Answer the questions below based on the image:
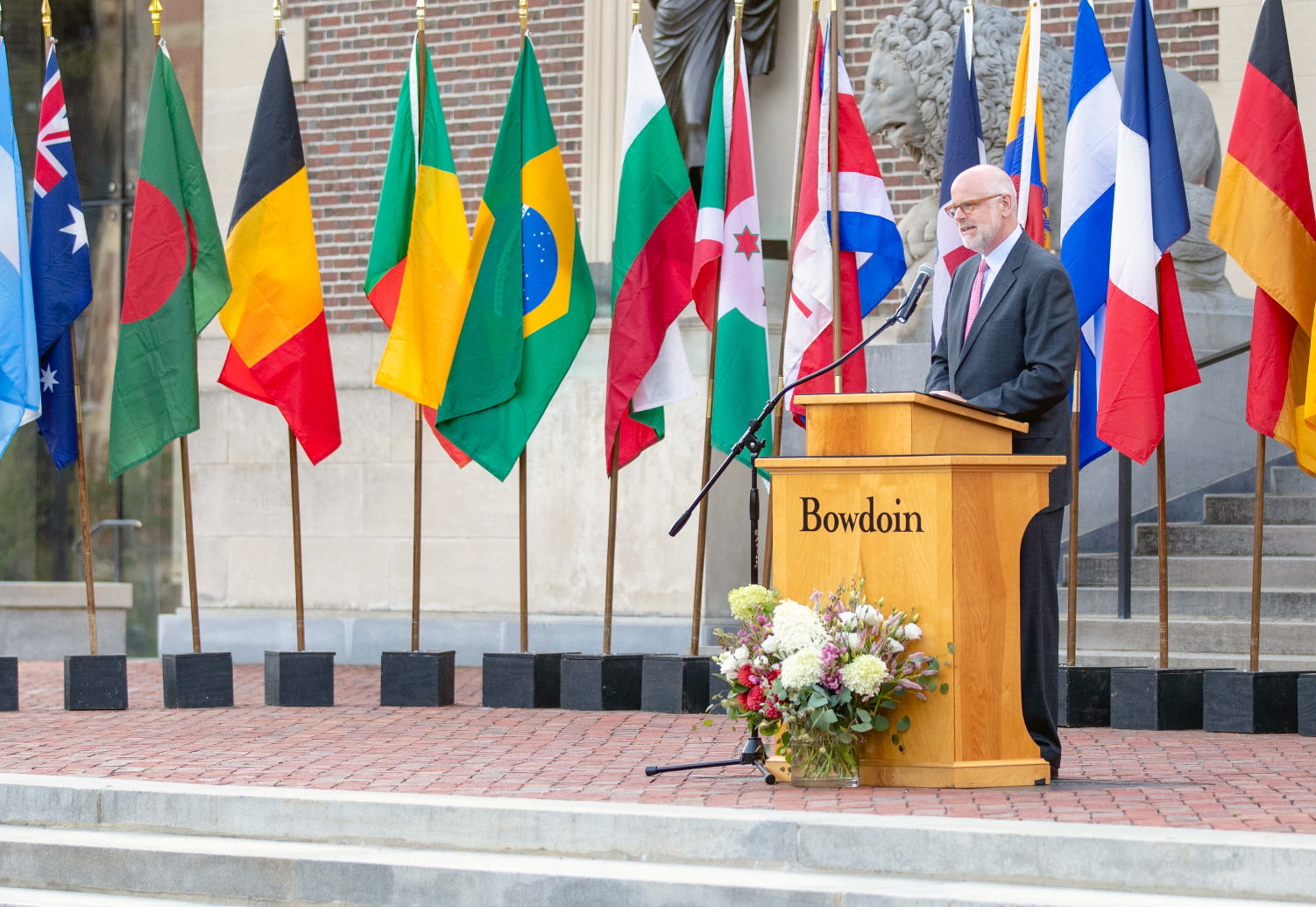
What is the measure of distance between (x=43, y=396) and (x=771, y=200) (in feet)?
17.0

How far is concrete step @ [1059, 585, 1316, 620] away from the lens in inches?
337

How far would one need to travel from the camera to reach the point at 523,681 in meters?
8.34

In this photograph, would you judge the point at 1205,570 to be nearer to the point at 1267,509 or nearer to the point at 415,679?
the point at 1267,509

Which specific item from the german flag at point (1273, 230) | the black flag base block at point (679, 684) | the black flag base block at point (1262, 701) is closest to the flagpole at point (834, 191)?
the black flag base block at point (679, 684)

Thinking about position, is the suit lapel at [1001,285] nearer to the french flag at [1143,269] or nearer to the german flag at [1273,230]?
the french flag at [1143,269]

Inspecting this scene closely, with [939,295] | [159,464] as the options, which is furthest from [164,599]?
[939,295]

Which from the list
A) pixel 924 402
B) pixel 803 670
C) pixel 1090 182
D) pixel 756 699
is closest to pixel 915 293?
pixel 924 402

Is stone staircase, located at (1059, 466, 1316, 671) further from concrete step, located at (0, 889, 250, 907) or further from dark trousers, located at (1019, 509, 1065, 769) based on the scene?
concrete step, located at (0, 889, 250, 907)

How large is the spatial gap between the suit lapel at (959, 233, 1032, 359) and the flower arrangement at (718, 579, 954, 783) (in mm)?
988

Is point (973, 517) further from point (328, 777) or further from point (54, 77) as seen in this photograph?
point (54, 77)

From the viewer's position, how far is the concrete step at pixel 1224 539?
9.16 metres

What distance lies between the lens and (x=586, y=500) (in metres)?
10.8

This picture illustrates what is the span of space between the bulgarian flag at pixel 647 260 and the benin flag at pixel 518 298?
0.25m

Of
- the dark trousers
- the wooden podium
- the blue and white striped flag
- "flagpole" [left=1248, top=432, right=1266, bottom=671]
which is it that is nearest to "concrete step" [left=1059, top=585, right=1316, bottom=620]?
"flagpole" [left=1248, top=432, right=1266, bottom=671]
